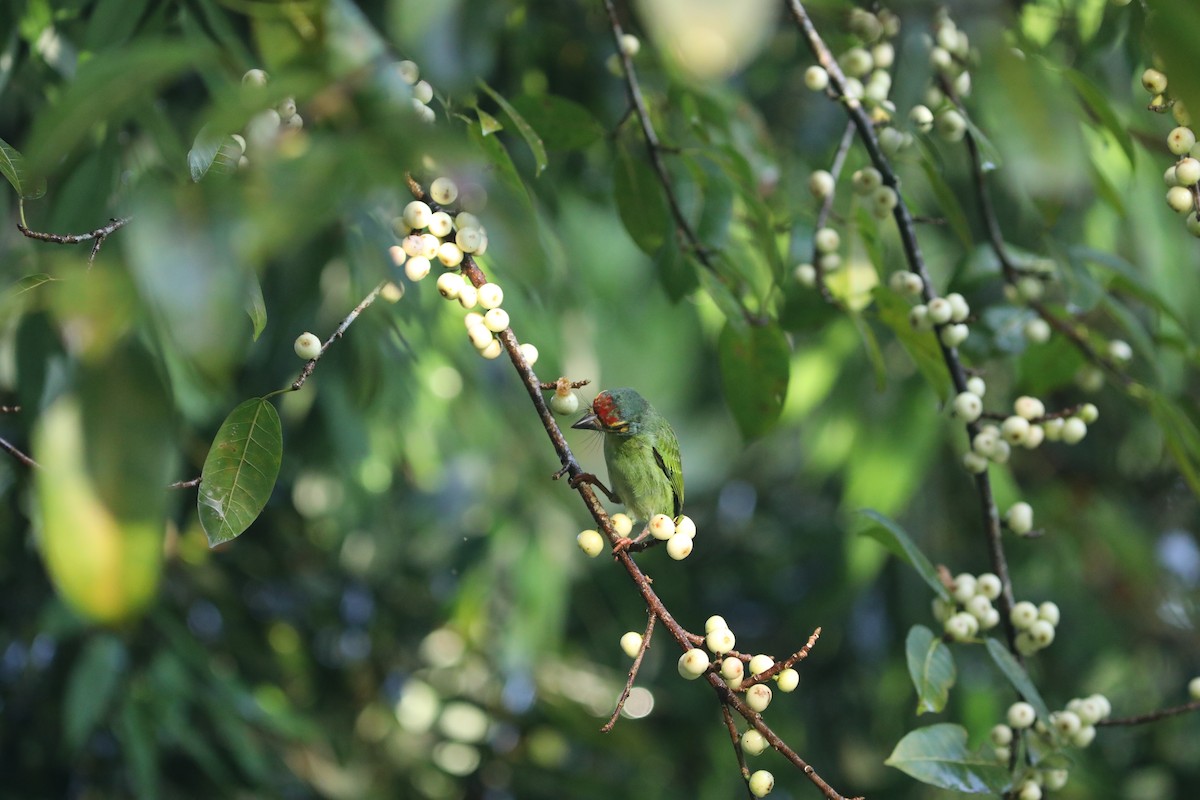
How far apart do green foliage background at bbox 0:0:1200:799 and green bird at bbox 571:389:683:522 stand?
0.13 metres

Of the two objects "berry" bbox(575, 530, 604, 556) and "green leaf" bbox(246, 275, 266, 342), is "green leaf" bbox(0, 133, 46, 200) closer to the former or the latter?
"green leaf" bbox(246, 275, 266, 342)

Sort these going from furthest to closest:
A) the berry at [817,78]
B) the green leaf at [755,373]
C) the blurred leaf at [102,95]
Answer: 1. the berry at [817,78]
2. the green leaf at [755,373]
3. the blurred leaf at [102,95]

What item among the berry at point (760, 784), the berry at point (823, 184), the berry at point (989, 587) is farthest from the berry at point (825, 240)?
the berry at point (760, 784)

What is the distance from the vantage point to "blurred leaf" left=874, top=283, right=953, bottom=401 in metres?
1.57

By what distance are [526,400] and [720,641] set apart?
77.9 inches

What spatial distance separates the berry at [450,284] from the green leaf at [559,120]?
49cm

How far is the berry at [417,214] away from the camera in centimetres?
116

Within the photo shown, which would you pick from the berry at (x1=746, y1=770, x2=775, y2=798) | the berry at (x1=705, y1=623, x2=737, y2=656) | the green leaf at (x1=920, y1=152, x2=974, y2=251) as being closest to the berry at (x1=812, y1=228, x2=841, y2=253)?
the green leaf at (x1=920, y1=152, x2=974, y2=251)

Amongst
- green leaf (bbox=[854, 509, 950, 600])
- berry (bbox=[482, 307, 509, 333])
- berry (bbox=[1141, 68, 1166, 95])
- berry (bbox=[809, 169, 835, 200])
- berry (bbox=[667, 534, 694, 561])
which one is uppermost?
berry (bbox=[1141, 68, 1166, 95])

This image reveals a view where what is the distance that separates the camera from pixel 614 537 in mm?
1155

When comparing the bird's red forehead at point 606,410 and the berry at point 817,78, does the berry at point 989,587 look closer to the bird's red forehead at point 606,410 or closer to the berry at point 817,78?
the bird's red forehead at point 606,410

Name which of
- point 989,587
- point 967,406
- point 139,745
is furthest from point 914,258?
point 139,745

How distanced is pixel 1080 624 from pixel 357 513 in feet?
7.76

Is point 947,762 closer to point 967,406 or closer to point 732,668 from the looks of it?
point 732,668
